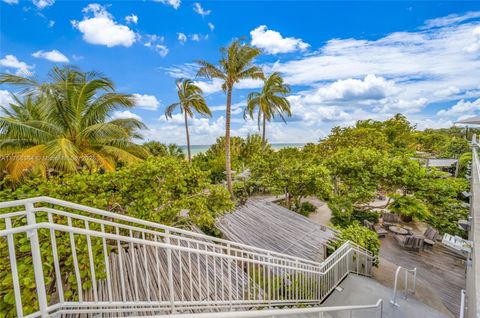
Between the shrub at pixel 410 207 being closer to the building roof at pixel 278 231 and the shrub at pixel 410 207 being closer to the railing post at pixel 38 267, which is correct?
the building roof at pixel 278 231

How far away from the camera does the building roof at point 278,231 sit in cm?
628

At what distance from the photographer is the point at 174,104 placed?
1709 cm

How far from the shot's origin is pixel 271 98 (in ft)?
Result: 47.9

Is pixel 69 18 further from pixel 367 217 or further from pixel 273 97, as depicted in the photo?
pixel 367 217

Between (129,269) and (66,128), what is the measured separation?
5.11m

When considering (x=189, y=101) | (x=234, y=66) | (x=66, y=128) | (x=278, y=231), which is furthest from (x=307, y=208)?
(x=66, y=128)

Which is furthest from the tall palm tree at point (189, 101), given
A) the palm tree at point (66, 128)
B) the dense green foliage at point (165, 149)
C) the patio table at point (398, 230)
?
the patio table at point (398, 230)

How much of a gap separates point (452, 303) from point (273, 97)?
13030 mm

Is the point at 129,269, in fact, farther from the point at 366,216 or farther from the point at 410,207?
the point at 366,216

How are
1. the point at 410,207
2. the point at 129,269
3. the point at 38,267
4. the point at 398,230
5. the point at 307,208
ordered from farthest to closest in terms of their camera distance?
the point at 307,208, the point at 398,230, the point at 410,207, the point at 129,269, the point at 38,267

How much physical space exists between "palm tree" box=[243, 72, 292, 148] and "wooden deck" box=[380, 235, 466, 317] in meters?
10.3

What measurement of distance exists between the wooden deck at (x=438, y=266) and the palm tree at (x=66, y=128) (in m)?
11.4

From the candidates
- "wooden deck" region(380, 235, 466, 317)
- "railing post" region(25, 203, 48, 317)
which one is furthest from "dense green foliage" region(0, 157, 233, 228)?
"wooden deck" region(380, 235, 466, 317)

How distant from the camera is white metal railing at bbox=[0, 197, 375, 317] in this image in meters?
1.74
